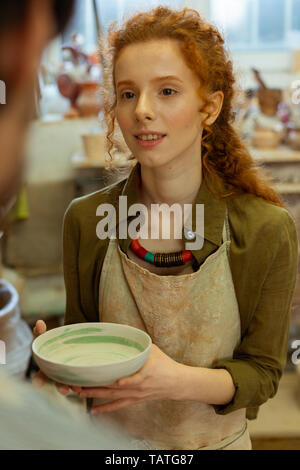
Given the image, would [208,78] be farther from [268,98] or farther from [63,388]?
[268,98]

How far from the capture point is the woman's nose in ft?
3.69

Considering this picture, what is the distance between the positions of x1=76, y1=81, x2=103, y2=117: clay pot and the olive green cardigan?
2.10 meters

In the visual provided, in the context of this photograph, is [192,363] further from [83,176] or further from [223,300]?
[83,176]

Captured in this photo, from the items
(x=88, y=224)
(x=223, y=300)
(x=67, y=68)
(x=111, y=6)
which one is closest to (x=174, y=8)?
(x=88, y=224)

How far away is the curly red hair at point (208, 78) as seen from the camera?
3.83ft

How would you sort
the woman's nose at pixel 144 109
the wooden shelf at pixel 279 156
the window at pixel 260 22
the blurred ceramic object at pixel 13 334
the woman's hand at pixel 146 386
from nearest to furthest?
1. the woman's hand at pixel 146 386
2. the woman's nose at pixel 144 109
3. the blurred ceramic object at pixel 13 334
4. the wooden shelf at pixel 279 156
5. the window at pixel 260 22

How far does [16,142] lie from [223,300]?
3.01 ft

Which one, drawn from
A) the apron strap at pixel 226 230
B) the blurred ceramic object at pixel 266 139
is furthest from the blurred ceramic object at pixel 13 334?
the blurred ceramic object at pixel 266 139

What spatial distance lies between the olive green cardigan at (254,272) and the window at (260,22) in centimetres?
276

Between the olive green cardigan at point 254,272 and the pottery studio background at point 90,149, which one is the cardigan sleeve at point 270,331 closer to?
the olive green cardigan at point 254,272

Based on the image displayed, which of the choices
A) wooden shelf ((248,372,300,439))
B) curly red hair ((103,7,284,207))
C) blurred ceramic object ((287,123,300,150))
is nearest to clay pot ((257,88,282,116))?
blurred ceramic object ((287,123,300,150))

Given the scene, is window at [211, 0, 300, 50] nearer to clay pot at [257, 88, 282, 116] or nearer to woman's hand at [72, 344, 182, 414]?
clay pot at [257, 88, 282, 116]

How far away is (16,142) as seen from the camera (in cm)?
36

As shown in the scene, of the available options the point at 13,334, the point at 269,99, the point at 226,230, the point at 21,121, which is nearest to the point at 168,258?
the point at 226,230
